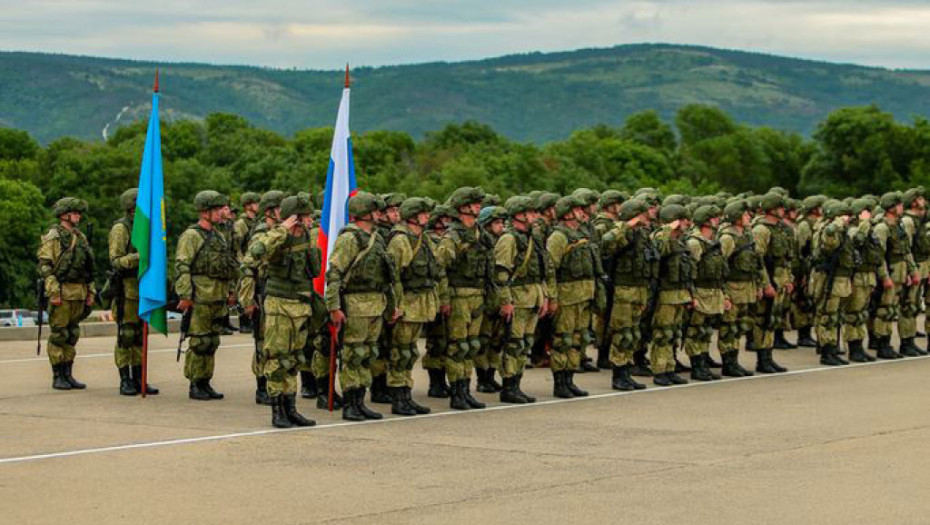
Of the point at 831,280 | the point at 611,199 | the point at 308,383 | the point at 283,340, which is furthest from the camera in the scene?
the point at 831,280

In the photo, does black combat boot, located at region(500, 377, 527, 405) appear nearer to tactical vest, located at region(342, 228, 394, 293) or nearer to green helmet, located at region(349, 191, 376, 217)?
tactical vest, located at region(342, 228, 394, 293)

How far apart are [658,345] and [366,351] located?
179 inches

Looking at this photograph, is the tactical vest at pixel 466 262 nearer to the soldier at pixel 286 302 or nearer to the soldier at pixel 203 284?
the soldier at pixel 286 302

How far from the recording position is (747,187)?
124 meters

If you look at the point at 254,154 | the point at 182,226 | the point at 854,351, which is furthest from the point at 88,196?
the point at 854,351

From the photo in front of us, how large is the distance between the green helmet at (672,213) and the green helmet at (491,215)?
208 cm

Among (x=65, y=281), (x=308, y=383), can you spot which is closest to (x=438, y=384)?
(x=308, y=383)

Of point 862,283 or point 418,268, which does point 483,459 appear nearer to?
point 418,268

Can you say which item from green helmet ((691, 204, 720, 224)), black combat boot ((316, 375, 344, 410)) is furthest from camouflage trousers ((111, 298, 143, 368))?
green helmet ((691, 204, 720, 224))

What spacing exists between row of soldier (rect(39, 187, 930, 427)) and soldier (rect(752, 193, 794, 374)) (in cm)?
2

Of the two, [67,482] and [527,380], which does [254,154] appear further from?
[67,482]

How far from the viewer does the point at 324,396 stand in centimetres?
1598

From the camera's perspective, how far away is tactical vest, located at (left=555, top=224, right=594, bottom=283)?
56.3ft

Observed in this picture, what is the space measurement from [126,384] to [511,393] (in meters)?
4.00
